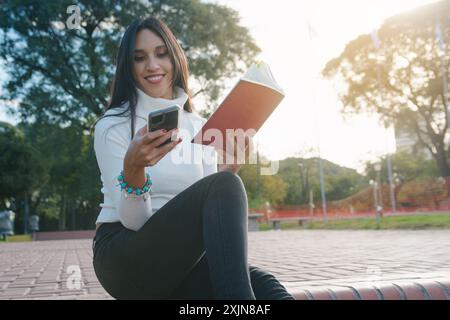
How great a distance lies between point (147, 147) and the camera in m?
1.28

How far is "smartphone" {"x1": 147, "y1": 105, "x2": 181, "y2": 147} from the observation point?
4.10ft

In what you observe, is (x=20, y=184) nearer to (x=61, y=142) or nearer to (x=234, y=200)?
(x=61, y=142)

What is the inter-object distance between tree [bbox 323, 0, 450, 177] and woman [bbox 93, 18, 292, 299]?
64.7ft

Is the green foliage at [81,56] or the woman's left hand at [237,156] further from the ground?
the green foliage at [81,56]

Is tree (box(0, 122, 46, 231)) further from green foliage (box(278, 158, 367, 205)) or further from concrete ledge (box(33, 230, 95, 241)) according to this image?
green foliage (box(278, 158, 367, 205))

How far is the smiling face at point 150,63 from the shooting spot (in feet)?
6.00

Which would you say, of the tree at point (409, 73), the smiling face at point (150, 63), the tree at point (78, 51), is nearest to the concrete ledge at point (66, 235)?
the tree at point (78, 51)

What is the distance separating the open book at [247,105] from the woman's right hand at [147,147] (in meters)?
0.23

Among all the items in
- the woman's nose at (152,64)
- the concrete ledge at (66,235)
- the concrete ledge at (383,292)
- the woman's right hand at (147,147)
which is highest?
the woman's nose at (152,64)

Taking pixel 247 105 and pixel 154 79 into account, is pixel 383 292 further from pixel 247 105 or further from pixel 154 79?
pixel 154 79

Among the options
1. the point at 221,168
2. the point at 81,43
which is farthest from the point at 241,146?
the point at 81,43

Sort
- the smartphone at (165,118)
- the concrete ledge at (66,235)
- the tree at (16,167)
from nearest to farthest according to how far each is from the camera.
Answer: the smartphone at (165,118) → the concrete ledge at (66,235) → the tree at (16,167)

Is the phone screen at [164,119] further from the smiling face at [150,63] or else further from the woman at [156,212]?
the smiling face at [150,63]
